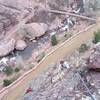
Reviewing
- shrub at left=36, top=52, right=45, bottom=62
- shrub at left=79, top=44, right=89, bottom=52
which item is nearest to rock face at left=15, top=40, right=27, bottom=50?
shrub at left=36, top=52, right=45, bottom=62

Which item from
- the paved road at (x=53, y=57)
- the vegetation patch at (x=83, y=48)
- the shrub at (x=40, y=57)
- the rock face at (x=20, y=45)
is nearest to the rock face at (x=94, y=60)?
the vegetation patch at (x=83, y=48)

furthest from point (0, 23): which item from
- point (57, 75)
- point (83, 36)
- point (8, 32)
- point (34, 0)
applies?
point (57, 75)

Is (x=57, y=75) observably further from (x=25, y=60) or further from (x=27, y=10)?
(x=27, y=10)

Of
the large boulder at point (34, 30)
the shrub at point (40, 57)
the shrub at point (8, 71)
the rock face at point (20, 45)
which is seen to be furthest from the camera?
the large boulder at point (34, 30)

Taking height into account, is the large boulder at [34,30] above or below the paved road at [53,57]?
above

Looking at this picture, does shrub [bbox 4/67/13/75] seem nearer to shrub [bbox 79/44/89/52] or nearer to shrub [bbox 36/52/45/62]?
shrub [bbox 36/52/45/62]

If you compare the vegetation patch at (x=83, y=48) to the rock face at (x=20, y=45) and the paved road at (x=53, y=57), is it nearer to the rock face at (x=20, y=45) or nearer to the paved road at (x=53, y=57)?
the paved road at (x=53, y=57)

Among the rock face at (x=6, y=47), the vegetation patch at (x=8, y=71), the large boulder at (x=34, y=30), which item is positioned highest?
the large boulder at (x=34, y=30)
